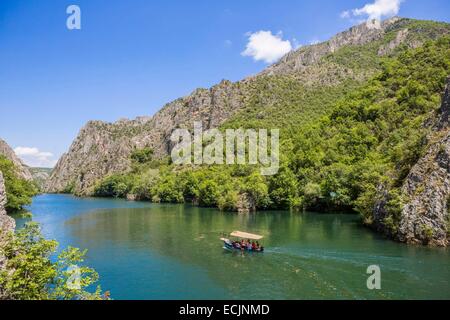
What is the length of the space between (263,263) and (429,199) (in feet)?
74.5

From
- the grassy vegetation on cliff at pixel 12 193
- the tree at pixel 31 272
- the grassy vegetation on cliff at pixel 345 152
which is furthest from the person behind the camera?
the grassy vegetation on cliff at pixel 12 193

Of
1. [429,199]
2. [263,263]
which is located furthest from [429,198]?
[263,263]

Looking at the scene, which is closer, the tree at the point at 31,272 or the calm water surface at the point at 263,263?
the tree at the point at 31,272

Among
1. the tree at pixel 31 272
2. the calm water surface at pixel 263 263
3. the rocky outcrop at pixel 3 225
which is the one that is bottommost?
the calm water surface at pixel 263 263

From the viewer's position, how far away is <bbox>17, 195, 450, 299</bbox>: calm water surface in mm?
34250

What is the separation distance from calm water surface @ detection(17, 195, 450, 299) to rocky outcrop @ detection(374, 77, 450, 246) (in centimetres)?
238

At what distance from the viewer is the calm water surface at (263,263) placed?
34.2m

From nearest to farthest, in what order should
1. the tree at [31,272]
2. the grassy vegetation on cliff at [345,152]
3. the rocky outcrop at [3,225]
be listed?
the tree at [31,272] < the rocky outcrop at [3,225] < the grassy vegetation on cliff at [345,152]

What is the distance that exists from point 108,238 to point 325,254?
34.1m

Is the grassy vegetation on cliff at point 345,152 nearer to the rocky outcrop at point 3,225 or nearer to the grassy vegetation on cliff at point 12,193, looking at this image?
the grassy vegetation on cliff at point 12,193

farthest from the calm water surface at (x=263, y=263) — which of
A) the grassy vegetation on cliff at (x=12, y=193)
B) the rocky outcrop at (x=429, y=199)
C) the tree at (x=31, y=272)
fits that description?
the grassy vegetation on cliff at (x=12, y=193)

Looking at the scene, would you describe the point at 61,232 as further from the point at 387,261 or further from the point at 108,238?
the point at 387,261

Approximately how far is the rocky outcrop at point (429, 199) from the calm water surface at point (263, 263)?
2.38 m
